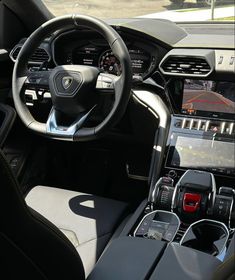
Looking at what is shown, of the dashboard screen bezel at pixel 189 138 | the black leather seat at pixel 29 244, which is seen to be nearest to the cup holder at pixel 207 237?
the dashboard screen bezel at pixel 189 138

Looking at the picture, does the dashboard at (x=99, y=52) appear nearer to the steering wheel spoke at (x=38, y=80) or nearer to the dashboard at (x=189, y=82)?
the dashboard at (x=189, y=82)

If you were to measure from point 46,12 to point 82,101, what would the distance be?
89 cm

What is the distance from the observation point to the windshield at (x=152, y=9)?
2182mm

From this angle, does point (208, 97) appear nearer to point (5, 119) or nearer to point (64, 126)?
point (64, 126)

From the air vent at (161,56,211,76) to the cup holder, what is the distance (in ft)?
2.06

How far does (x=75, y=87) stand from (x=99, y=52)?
1.49 ft

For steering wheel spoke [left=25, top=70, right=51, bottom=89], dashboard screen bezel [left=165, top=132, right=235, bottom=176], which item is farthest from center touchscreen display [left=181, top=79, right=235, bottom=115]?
steering wheel spoke [left=25, top=70, right=51, bottom=89]

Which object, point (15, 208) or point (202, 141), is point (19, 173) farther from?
point (15, 208)

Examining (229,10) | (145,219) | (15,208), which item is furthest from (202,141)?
(15,208)

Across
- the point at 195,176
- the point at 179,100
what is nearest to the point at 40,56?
the point at 179,100

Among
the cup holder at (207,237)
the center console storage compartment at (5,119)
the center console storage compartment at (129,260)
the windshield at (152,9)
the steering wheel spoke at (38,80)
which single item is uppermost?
the windshield at (152,9)

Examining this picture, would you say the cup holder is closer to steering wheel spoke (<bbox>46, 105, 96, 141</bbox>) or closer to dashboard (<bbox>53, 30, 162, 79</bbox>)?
steering wheel spoke (<bbox>46, 105, 96, 141</bbox>)

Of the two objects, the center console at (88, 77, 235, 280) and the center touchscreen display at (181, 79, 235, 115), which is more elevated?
the center touchscreen display at (181, 79, 235, 115)

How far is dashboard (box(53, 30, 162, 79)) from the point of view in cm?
206
